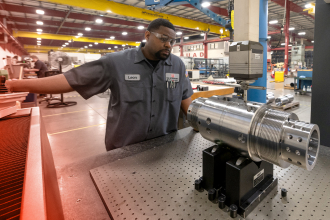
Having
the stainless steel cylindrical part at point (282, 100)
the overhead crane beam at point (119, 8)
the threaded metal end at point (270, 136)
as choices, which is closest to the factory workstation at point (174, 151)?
the threaded metal end at point (270, 136)

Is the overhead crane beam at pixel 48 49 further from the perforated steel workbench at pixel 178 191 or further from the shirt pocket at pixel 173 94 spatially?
the perforated steel workbench at pixel 178 191

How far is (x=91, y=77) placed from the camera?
4.03 ft

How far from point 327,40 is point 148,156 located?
4.83 ft

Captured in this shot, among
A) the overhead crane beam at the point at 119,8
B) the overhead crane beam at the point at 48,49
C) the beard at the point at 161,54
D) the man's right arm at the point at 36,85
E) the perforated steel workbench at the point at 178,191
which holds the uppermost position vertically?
the overhead crane beam at the point at 48,49

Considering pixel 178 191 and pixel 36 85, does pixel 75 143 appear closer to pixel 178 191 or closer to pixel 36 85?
pixel 36 85

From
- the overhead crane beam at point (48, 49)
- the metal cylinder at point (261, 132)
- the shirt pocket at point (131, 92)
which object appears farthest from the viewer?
the overhead crane beam at point (48, 49)

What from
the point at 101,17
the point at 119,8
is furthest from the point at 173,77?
the point at 101,17

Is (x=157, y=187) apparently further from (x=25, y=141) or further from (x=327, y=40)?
(x=327, y=40)

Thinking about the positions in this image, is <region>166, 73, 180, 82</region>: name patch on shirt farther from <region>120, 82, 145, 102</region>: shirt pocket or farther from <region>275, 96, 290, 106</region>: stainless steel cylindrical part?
<region>275, 96, 290, 106</region>: stainless steel cylindrical part

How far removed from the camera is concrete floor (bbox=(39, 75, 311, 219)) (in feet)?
2.12

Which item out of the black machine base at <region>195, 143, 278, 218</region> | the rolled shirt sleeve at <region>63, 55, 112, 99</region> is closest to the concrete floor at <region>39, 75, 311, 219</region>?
the black machine base at <region>195, 143, 278, 218</region>

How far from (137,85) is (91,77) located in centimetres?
29

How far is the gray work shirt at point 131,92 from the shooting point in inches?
50.0

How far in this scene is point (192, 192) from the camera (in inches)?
24.6
